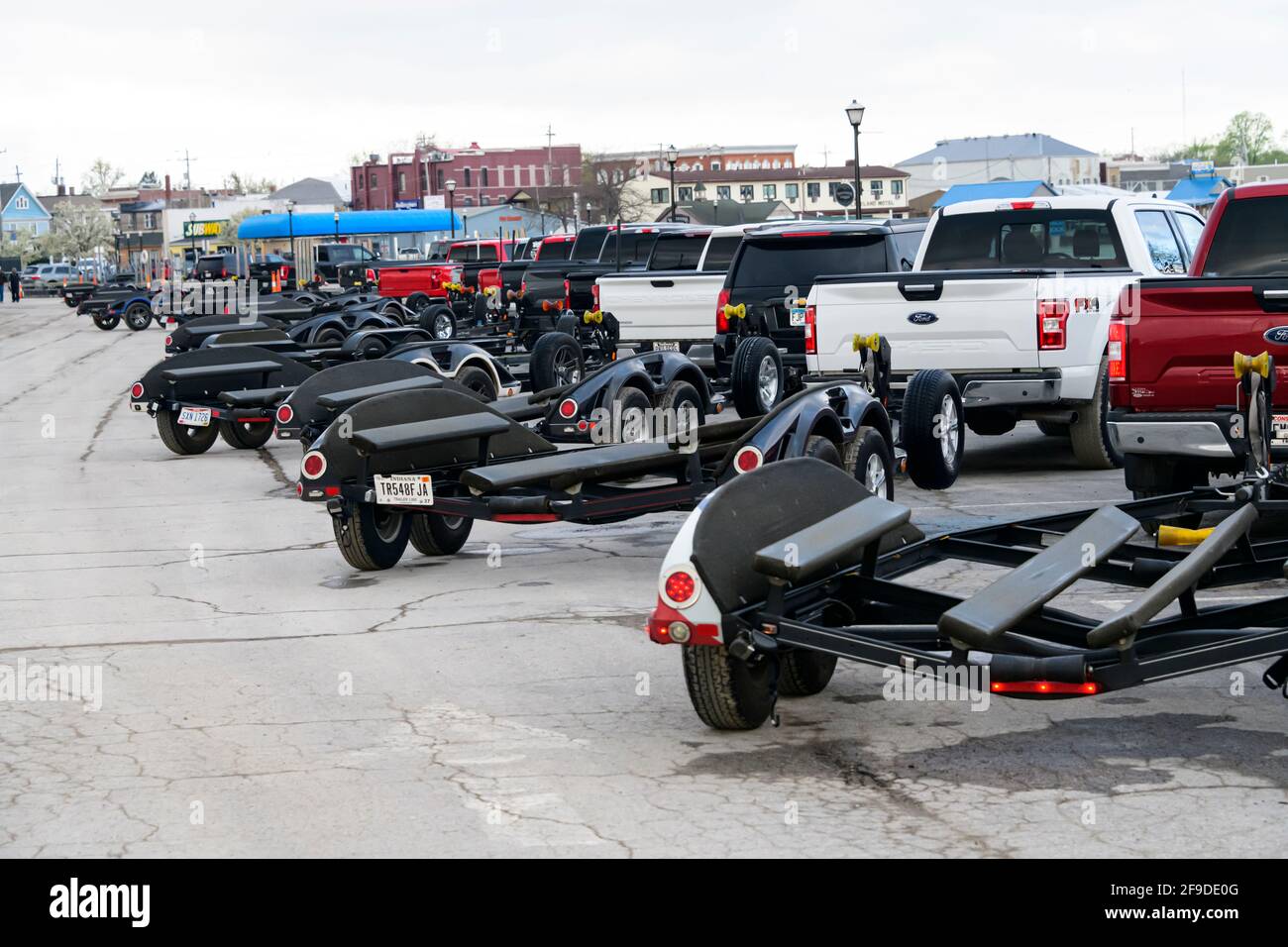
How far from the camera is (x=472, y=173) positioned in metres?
146

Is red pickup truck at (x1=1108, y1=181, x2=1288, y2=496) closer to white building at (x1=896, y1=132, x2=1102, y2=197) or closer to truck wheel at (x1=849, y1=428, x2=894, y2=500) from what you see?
truck wheel at (x1=849, y1=428, x2=894, y2=500)

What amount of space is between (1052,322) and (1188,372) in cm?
316

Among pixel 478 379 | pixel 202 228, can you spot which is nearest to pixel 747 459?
pixel 478 379

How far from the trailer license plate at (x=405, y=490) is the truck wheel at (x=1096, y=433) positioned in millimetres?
5927

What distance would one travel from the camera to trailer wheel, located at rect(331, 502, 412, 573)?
33.5 ft

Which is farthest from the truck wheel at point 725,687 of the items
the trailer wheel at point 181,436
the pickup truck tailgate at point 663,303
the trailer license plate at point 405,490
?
the pickup truck tailgate at point 663,303

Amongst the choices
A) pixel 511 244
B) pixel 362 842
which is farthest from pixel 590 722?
pixel 511 244

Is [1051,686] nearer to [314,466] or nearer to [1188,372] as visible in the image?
[1188,372]

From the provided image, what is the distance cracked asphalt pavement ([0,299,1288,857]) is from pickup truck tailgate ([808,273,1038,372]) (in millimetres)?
3391

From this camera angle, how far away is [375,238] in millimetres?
88438

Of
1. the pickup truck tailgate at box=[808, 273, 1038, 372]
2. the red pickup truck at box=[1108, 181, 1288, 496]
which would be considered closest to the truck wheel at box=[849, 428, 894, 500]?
the red pickup truck at box=[1108, 181, 1288, 496]

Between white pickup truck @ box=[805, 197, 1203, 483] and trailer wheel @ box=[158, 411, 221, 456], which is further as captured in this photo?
trailer wheel @ box=[158, 411, 221, 456]

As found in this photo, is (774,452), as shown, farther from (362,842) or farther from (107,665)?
(362,842)

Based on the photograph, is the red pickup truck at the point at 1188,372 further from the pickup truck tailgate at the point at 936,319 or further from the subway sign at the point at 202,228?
the subway sign at the point at 202,228
